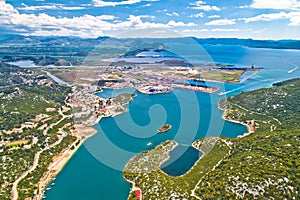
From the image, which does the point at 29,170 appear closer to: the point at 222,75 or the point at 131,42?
the point at 222,75

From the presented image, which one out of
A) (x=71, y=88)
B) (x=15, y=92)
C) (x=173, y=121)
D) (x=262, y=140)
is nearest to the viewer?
(x=262, y=140)

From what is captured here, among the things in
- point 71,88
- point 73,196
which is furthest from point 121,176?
point 71,88

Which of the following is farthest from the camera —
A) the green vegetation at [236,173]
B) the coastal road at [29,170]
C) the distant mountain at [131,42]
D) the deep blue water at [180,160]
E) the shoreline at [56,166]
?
the distant mountain at [131,42]

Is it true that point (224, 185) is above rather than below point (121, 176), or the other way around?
above

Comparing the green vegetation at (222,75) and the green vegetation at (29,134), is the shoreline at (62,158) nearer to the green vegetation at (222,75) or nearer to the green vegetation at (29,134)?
the green vegetation at (29,134)

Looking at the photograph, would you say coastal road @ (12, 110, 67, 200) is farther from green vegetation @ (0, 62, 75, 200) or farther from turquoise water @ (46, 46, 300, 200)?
turquoise water @ (46, 46, 300, 200)

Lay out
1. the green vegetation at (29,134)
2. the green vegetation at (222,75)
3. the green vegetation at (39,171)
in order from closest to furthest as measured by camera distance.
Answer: the green vegetation at (39,171)
the green vegetation at (29,134)
the green vegetation at (222,75)

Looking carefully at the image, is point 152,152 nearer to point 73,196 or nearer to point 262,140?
point 73,196

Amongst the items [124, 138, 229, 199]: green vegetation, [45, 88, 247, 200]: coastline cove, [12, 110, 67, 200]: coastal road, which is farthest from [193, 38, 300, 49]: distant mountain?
[12, 110, 67, 200]: coastal road

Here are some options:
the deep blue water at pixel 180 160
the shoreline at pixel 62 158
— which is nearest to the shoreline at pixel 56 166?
the shoreline at pixel 62 158
